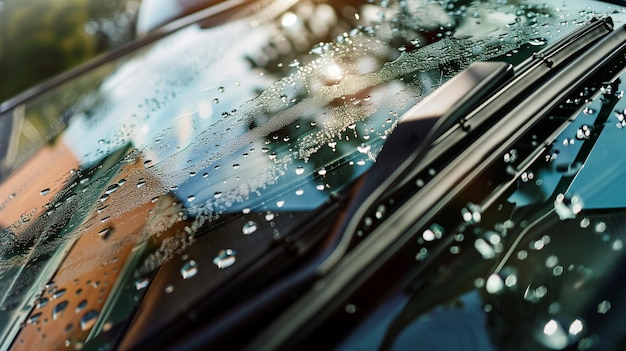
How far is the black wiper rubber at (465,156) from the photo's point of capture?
90 cm

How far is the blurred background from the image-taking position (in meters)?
3.52

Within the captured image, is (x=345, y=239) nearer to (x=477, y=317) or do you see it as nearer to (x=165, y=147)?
(x=477, y=317)

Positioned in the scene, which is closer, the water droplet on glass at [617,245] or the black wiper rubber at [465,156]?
the black wiper rubber at [465,156]

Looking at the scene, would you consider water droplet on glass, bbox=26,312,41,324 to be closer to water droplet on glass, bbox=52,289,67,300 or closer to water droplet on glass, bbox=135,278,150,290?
water droplet on glass, bbox=52,289,67,300

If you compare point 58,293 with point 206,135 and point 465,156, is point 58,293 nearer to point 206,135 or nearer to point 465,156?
point 206,135

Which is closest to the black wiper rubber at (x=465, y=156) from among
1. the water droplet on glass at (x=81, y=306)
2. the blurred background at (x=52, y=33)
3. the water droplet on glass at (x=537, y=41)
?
the water droplet on glass at (x=537, y=41)

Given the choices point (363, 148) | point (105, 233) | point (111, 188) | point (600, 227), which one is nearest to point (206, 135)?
point (111, 188)

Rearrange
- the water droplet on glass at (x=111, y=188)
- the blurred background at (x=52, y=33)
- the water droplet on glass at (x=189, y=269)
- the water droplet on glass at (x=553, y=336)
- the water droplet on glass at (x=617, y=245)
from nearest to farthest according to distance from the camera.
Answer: the water droplet on glass at (x=553, y=336), the water droplet on glass at (x=617, y=245), the water droplet on glass at (x=189, y=269), the water droplet on glass at (x=111, y=188), the blurred background at (x=52, y=33)

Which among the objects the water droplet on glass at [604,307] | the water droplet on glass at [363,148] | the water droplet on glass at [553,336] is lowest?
the water droplet on glass at [604,307]

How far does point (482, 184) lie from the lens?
1160 millimetres

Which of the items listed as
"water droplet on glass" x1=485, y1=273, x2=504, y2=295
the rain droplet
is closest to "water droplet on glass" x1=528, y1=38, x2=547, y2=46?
Answer: "water droplet on glass" x1=485, y1=273, x2=504, y2=295

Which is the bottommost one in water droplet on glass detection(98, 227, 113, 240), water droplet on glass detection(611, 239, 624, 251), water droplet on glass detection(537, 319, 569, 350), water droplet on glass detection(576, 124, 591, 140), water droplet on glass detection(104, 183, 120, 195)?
water droplet on glass detection(576, 124, 591, 140)

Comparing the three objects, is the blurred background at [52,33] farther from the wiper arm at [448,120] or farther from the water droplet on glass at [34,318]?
the wiper arm at [448,120]

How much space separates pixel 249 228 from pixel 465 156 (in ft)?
1.67
